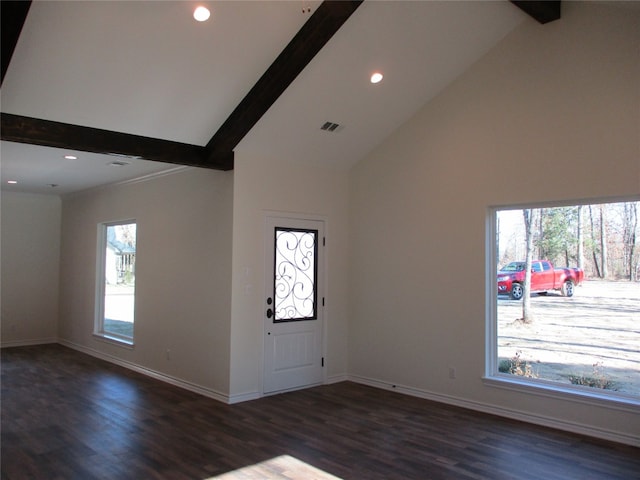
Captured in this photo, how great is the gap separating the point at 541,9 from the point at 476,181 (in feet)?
5.46

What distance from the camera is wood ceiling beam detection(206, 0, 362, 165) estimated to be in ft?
12.9

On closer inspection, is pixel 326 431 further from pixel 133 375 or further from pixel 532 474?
pixel 133 375

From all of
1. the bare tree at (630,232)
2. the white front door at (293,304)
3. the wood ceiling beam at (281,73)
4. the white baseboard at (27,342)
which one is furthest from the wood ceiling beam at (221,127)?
the white baseboard at (27,342)

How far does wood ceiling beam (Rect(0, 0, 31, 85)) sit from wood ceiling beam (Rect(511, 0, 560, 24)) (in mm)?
3799

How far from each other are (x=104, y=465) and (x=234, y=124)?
318 cm

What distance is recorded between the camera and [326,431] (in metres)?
4.43

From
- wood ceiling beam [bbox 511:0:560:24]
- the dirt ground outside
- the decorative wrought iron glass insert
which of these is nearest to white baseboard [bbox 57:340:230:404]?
the decorative wrought iron glass insert

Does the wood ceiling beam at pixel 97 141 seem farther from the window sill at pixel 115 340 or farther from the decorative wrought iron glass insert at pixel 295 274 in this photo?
the window sill at pixel 115 340

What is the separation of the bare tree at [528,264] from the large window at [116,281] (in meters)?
5.21

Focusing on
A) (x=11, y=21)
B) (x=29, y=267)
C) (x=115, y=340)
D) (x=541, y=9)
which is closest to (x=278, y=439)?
(x=11, y=21)

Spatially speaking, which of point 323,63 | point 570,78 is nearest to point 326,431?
point 323,63

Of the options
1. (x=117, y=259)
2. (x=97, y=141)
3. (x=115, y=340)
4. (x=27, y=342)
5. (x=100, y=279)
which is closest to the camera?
(x=97, y=141)

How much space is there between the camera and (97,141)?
460 centimetres

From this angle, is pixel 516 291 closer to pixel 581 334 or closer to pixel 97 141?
pixel 581 334
